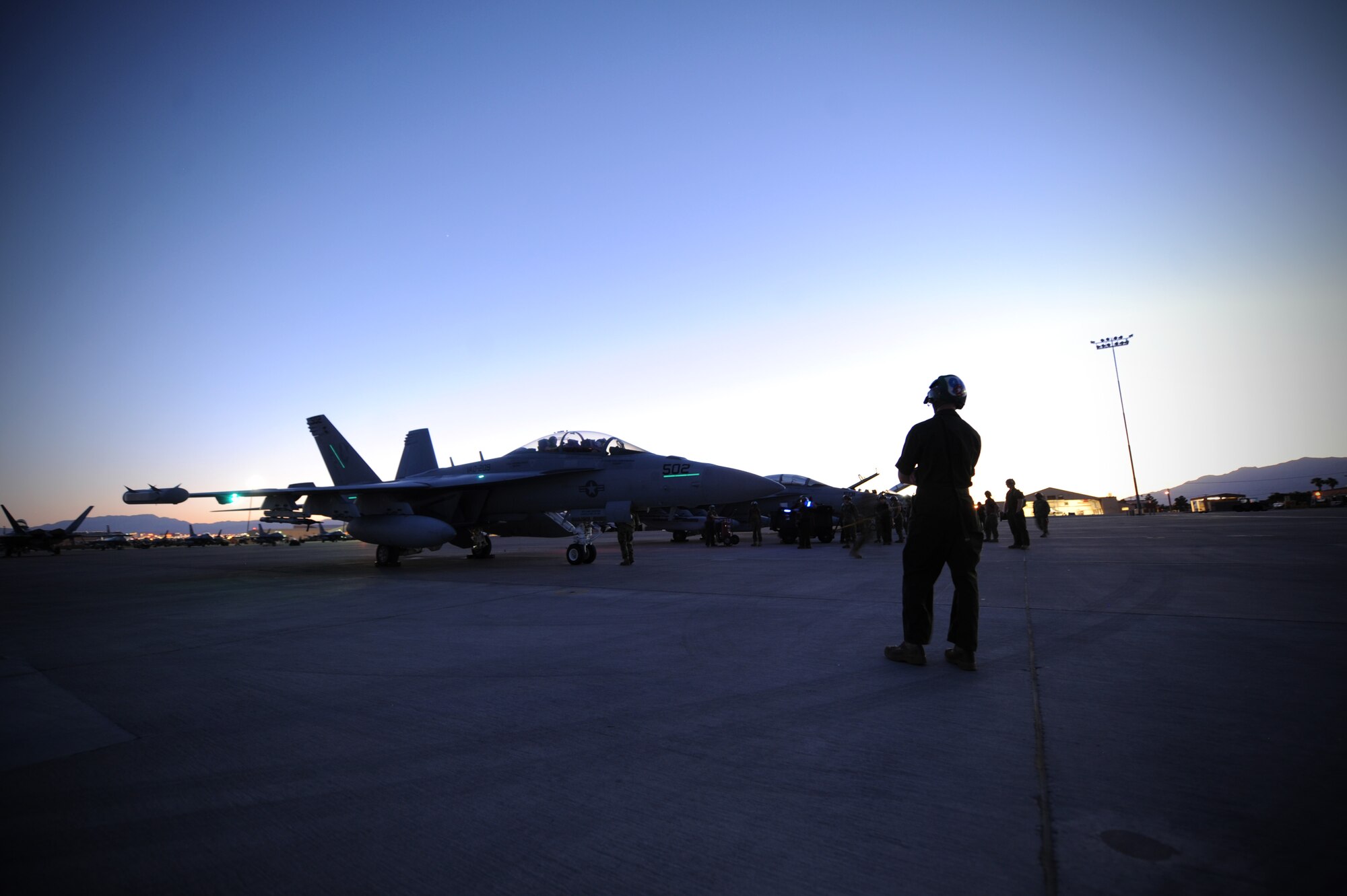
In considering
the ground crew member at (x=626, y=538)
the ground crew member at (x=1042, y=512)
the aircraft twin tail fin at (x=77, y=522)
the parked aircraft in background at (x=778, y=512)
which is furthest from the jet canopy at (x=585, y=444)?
the aircraft twin tail fin at (x=77, y=522)

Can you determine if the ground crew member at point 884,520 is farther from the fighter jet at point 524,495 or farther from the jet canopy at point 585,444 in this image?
the jet canopy at point 585,444

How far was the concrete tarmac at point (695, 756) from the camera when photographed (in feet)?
5.46

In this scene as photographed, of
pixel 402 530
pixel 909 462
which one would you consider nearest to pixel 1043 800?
pixel 909 462

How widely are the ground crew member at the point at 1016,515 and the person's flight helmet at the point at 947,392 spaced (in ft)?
32.5

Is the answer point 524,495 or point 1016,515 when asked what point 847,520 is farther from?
point 524,495

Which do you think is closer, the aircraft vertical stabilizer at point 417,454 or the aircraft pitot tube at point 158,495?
the aircraft pitot tube at point 158,495

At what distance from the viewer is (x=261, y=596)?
8742mm

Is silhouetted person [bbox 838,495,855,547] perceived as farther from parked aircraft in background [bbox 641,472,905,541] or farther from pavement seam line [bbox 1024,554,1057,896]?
pavement seam line [bbox 1024,554,1057,896]

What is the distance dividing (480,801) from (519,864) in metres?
0.46

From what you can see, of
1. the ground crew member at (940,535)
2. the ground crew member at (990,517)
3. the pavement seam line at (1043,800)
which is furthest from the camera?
the ground crew member at (990,517)

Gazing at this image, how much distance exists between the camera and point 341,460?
57.1 ft

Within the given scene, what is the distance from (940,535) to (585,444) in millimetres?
9882

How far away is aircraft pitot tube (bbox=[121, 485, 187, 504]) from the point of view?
1171 centimetres

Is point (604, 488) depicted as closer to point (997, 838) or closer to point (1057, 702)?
point (1057, 702)
